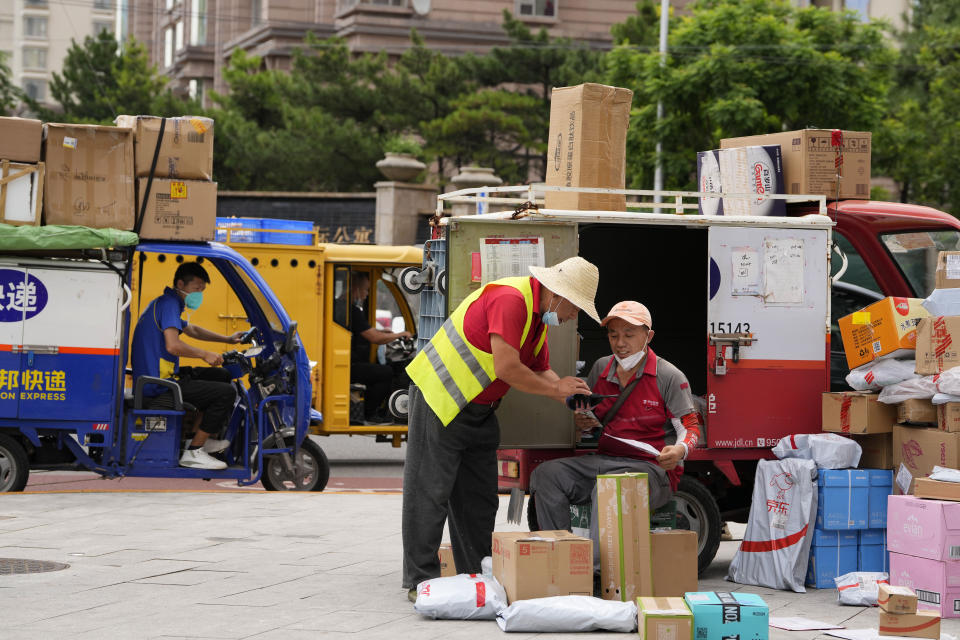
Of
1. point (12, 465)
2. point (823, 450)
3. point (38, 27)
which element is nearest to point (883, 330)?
point (823, 450)

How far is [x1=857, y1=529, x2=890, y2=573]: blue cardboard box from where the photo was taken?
776cm

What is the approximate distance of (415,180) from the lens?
29047mm

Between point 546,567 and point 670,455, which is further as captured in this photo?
point 670,455

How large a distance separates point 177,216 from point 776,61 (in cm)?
1863

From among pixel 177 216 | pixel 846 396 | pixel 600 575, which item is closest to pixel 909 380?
pixel 846 396

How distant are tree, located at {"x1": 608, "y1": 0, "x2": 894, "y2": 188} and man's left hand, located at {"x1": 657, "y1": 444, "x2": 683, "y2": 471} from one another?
773 inches

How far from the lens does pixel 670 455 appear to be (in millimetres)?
7332

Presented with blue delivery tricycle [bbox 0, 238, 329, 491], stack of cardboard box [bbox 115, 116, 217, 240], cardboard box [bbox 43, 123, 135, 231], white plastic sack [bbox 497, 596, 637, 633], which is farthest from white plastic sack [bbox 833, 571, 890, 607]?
cardboard box [bbox 43, 123, 135, 231]

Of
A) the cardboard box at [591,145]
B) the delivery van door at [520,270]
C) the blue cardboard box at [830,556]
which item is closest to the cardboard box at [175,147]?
the cardboard box at [591,145]

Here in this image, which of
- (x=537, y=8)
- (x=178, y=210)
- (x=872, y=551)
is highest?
(x=537, y=8)

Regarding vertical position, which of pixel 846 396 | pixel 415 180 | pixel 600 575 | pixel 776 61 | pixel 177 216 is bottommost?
pixel 600 575

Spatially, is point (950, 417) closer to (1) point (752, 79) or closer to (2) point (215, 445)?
(2) point (215, 445)

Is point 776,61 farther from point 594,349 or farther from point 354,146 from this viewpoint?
point 594,349

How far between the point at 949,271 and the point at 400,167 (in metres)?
19.9
